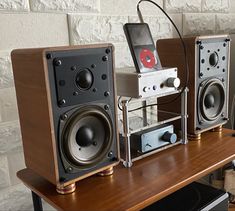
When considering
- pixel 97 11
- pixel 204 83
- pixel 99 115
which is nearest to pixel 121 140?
pixel 99 115

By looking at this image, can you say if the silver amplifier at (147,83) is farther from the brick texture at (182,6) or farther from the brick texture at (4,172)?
the brick texture at (182,6)

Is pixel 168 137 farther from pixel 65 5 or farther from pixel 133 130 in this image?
pixel 65 5

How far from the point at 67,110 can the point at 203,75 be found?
53cm

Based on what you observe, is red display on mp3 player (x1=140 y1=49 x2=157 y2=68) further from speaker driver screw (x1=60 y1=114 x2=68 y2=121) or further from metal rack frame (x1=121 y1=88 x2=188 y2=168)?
speaker driver screw (x1=60 y1=114 x2=68 y2=121)

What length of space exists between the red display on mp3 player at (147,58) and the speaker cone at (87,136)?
22 centimetres

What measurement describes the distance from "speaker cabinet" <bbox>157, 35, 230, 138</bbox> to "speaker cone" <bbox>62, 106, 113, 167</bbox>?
1.23ft

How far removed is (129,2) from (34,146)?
76 cm

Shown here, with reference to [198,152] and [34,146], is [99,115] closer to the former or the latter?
[34,146]

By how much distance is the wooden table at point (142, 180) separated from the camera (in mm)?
749

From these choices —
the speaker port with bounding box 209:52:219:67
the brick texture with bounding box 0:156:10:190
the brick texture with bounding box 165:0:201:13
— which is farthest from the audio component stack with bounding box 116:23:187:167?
the brick texture with bounding box 165:0:201:13

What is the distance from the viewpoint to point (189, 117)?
108 centimetres

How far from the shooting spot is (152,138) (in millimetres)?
981

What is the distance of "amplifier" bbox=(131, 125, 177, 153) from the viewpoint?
958 mm

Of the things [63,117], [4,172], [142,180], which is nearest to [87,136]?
[63,117]
